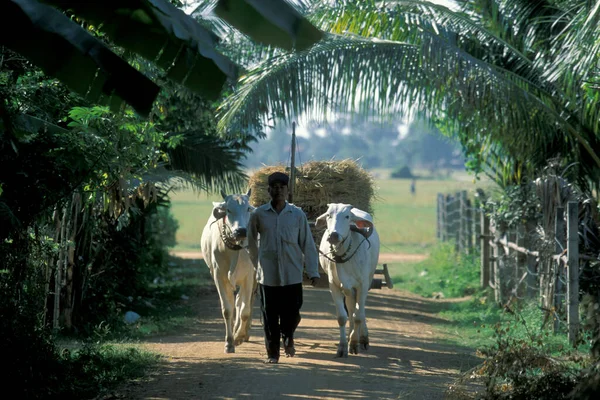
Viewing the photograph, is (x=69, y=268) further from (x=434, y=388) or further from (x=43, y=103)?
(x=434, y=388)

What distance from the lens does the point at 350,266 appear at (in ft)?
31.1

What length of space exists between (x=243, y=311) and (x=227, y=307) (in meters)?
0.30

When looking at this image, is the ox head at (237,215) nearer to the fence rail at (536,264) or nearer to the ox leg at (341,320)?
the ox leg at (341,320)

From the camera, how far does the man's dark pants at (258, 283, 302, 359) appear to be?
343 inches

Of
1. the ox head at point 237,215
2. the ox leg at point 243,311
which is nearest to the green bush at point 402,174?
the ox leg at point 243,311

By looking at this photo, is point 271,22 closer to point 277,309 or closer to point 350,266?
point 277,309

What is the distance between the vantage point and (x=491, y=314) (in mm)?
13117

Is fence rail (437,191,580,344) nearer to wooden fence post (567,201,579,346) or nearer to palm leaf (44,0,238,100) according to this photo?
wooden fence post (567,201,579,346)

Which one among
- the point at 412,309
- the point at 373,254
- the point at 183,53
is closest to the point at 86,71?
the point at 183,53

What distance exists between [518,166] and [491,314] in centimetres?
226

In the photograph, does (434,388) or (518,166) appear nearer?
(434,388)

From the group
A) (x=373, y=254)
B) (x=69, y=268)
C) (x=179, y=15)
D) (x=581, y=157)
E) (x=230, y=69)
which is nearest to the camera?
(x=230, y=69)

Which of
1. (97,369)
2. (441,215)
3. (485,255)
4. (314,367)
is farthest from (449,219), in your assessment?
(97,369)

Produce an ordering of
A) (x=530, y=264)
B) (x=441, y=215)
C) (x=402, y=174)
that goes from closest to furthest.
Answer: (x=530, y=264) < (x=441, y=215) < (x=402, y=174)
